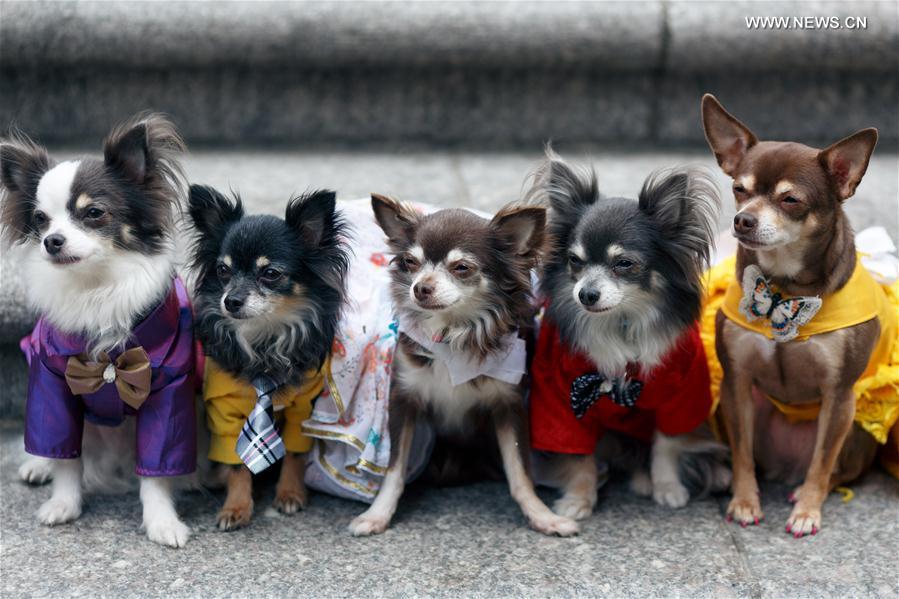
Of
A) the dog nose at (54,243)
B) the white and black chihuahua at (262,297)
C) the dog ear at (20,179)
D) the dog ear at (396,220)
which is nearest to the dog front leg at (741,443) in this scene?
the dog ear at (396,220)

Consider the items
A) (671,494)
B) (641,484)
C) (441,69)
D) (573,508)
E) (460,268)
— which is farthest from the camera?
(441,69)

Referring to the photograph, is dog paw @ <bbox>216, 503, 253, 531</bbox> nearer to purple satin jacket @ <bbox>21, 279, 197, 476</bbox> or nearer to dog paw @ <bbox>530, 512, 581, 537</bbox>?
purple satin jacket @ <bbox>21, 279, 197, 476</bbox>

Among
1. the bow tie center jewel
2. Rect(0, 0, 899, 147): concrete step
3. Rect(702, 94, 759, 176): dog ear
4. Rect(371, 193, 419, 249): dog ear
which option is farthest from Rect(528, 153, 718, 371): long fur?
Rect(0, 0, 899, 147): concrete step

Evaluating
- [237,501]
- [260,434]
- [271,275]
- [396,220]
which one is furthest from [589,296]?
[237,501]

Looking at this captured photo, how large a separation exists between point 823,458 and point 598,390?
2.75ft

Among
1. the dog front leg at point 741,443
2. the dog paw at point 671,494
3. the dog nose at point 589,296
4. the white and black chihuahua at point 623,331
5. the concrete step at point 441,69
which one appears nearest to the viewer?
the dog nose at point 589,296

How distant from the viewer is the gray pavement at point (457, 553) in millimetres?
→ 3014

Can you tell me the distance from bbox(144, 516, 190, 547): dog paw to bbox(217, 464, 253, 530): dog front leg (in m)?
0.14

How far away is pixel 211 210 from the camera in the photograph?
330 centimetres

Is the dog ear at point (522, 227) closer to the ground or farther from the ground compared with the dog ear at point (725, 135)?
closer to the ground

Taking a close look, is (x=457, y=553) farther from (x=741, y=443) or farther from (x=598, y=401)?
(x=741, y=443)

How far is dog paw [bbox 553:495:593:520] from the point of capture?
3.47 m

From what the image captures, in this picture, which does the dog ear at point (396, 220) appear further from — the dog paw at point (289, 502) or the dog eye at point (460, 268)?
the dog paw at point (289, 502)

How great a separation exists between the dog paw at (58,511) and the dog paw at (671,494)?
2.16m
